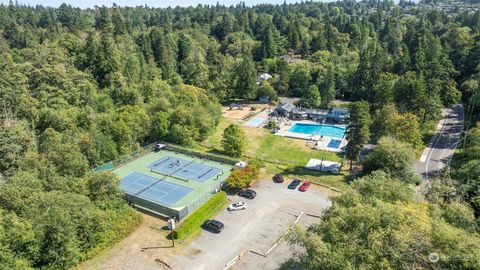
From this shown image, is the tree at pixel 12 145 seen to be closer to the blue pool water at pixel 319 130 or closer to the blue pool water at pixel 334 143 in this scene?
the blue pool water at pixel 319 130

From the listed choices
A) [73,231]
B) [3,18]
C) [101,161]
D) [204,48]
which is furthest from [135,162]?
[3,18]

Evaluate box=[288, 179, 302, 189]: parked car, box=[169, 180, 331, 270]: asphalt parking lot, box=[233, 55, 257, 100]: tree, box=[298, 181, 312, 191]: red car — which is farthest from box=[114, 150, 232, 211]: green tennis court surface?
box=[233, 55, 257, 100]: tree

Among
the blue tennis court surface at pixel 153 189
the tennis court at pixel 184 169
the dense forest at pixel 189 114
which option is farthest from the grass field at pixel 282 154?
the blue tennis court surface at pixel 153 189

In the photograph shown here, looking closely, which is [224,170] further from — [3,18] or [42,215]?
[3,18]

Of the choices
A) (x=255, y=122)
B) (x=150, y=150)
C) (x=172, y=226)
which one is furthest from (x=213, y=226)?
(x=255, y=122)

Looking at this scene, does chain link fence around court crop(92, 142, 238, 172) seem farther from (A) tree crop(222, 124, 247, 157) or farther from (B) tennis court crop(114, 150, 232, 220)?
(A) tree crop(222, 124, 247, 157)

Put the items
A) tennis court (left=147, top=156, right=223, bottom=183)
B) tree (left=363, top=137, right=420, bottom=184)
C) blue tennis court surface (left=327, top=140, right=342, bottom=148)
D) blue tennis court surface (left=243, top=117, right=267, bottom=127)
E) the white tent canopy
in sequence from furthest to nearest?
1. blue tennis court surface (left=243, top=117, right=267, bottom=127)
2. blue tennis court surface (left=327, top=140, right=342, bottom=148)
3. the white tent canopy
4. tennis court (left=147, top=156, right=223, bottom=183)
5. tree (left=363, top=137, right=420, bottom=184)
